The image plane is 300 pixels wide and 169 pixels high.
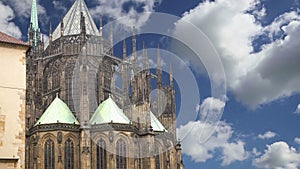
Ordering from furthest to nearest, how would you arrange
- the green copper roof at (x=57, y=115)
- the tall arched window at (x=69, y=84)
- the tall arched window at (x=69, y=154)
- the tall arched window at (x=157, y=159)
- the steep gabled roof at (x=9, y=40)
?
the tall arched window at (x=69, y=84), the tall arched window at (x=157, y=159), the green copper roof at (x=57, y=115), the tall arched window at (x=69, y=154), the steep gabled roof at (x=9, y=40)

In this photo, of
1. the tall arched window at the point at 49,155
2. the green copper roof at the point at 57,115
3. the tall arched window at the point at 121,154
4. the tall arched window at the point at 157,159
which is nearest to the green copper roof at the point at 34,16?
the green copper roof at the point at 57,115

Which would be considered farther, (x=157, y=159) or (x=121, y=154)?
(x=157, y=159)

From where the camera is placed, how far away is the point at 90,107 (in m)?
56.6

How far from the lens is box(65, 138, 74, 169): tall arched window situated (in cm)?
5050

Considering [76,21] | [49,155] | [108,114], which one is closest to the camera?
[49,155]

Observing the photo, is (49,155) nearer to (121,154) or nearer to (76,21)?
(121,154)

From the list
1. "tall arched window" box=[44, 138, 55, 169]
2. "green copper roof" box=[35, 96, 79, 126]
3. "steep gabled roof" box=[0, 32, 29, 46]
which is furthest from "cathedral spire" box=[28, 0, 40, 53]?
"steep gabled roof" box=[0, 32, 29, 46]

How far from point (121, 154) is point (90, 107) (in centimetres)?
746

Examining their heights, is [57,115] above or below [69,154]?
above

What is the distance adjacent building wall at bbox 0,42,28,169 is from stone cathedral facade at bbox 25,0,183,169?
1086 inches

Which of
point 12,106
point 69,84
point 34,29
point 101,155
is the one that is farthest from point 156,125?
point 12,106

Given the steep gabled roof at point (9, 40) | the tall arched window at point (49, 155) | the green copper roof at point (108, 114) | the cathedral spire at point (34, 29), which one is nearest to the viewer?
the steep gabled roof at point (9, 40)

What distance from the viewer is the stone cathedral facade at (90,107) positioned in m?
50.8

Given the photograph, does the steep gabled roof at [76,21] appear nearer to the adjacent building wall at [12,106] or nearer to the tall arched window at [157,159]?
the tall arched window at [157,159]
